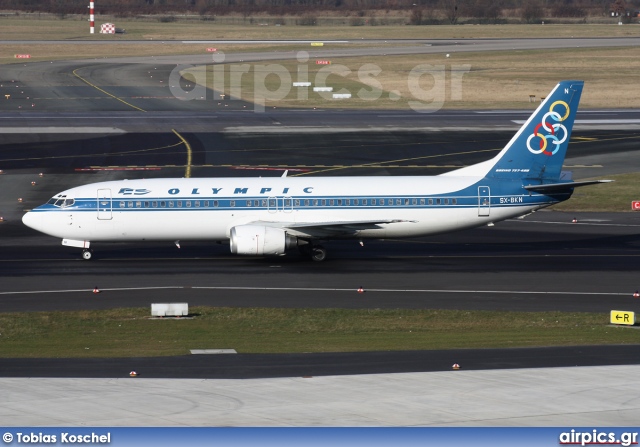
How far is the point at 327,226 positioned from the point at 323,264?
2157mm

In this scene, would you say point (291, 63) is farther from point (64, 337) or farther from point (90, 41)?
point (64, 337)

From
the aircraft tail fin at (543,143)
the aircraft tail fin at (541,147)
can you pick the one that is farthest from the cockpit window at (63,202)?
the aircraft tail fin at (543,143)

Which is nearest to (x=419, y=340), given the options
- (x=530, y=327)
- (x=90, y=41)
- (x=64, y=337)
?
(x=530, y=327)

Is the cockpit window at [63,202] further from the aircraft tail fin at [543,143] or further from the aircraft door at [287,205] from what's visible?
the aircraft tail fin at [543,143]

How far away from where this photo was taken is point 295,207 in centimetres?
4797

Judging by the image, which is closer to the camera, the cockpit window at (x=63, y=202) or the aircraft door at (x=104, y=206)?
the aircraft door at (x=104, y=206)

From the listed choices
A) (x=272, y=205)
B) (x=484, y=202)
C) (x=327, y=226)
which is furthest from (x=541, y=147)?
(x=272, y=205)

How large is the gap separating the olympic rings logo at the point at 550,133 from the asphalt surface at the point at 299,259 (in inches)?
207

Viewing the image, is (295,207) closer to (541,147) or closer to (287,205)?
(287,205)

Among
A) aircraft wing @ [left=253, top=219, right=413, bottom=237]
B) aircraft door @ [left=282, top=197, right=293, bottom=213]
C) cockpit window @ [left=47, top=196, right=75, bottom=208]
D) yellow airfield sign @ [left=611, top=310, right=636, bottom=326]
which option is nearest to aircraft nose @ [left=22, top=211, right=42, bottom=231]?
cockpit window @ [left=47, top=196, right=75, bottom=208]

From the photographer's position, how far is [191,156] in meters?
79.1

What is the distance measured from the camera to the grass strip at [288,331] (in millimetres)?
33406

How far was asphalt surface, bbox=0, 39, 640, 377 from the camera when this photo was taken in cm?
3944

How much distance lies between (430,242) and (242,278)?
1345 cm
